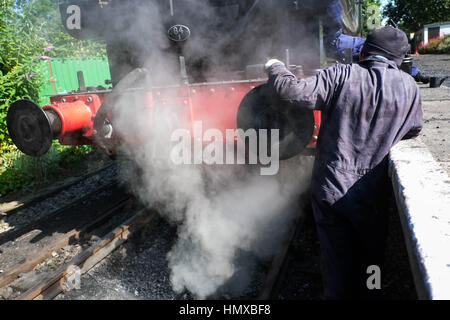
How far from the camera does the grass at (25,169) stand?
5.07 m

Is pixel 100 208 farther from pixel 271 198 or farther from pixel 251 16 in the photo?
pixel 251 16

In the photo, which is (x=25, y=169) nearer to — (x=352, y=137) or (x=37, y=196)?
(x=37, y=196)

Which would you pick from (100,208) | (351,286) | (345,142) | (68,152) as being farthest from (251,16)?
(68,152)

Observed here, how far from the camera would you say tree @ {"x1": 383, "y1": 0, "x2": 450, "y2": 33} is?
132ft

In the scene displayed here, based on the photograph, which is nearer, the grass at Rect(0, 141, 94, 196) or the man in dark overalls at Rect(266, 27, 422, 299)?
the man in dark overalls at Rect(266, 27, 422, 299)

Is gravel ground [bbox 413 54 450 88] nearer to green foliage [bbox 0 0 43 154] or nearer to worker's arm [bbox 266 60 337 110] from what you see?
worker's arm [bbox 266 60 337 110]

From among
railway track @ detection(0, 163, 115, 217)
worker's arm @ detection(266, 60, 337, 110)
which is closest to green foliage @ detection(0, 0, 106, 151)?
→ railway track @ detection(0, 163, 115, 217)

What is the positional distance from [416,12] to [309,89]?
156 feet

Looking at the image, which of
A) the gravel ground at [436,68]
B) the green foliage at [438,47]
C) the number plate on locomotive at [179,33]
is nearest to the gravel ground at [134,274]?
the number plate on locomotive at [179,33]

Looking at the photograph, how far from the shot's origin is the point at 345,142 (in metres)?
2.07

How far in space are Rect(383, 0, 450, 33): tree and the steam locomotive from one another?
4398 centimetres

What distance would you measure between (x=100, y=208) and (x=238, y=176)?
176 centimetres

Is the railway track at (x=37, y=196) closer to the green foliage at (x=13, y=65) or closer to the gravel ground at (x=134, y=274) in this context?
the green foliage at (x=13, y=65)

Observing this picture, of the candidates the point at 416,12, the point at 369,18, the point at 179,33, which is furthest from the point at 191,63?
the point at 416,12
